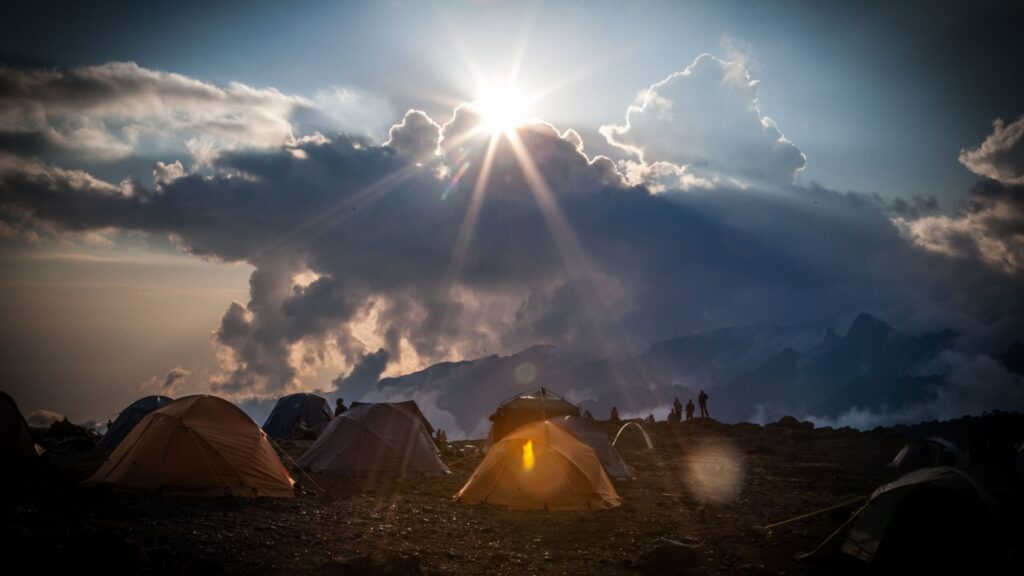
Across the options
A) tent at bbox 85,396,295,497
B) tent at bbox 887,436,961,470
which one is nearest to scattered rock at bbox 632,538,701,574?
tent at bbox 85,396,295,497

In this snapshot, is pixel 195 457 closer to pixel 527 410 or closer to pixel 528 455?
pixel 528 455

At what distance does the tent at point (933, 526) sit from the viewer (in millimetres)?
12453

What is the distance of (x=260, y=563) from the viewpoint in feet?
37.6

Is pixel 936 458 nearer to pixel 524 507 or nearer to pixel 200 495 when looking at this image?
pixel 524 507

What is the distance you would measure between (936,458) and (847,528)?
60.9ft

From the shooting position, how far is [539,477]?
60.6 ft

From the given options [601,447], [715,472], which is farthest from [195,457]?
[715,472]

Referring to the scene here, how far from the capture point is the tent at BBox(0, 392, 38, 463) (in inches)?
805

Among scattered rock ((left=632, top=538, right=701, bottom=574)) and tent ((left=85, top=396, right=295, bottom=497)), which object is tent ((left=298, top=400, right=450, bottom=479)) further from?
scattered rock ((left=632, top=538, right=701, bottom=574))

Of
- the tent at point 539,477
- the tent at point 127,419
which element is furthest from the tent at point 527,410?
the tent at point 127,419

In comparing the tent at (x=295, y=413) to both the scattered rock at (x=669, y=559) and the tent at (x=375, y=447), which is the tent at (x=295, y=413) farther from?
the scattered rock at (x=669, y=559)

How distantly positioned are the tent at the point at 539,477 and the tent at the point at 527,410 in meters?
13.3

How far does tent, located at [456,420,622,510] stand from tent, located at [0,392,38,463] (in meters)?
13.6

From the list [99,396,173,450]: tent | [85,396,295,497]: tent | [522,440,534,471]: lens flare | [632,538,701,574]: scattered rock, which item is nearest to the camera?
[632,538,701,574]: scattered rock
